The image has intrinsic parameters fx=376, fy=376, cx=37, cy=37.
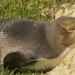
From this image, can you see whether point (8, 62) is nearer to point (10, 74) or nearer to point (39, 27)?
point (10, 74)

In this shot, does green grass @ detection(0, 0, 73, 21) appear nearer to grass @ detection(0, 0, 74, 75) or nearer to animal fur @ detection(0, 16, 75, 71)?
grass @ detection(0, 0, 74, 75)

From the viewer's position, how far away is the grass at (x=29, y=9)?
20.5 feet

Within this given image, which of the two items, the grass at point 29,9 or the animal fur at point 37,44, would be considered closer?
the animal fur at point 37,44

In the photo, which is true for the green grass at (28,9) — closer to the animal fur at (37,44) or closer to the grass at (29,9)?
the grass at (29,9)

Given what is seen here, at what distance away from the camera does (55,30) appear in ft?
15.3

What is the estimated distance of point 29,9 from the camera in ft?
20.9

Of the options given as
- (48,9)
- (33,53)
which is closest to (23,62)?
(33,53)

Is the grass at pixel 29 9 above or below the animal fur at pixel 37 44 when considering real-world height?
below

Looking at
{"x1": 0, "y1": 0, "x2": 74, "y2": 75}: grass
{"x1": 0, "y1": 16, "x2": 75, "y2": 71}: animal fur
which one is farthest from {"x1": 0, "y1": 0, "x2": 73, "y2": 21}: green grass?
{"x1": 0, "y1": 16, "x2": 75, "y2": 71}: animal fur

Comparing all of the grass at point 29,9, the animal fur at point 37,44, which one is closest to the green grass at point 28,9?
the grass at point 29,9

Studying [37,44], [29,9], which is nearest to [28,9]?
[29,9]

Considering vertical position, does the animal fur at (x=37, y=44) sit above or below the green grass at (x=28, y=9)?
above

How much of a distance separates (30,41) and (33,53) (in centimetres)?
20

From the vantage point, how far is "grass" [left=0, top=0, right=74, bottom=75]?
624cm
